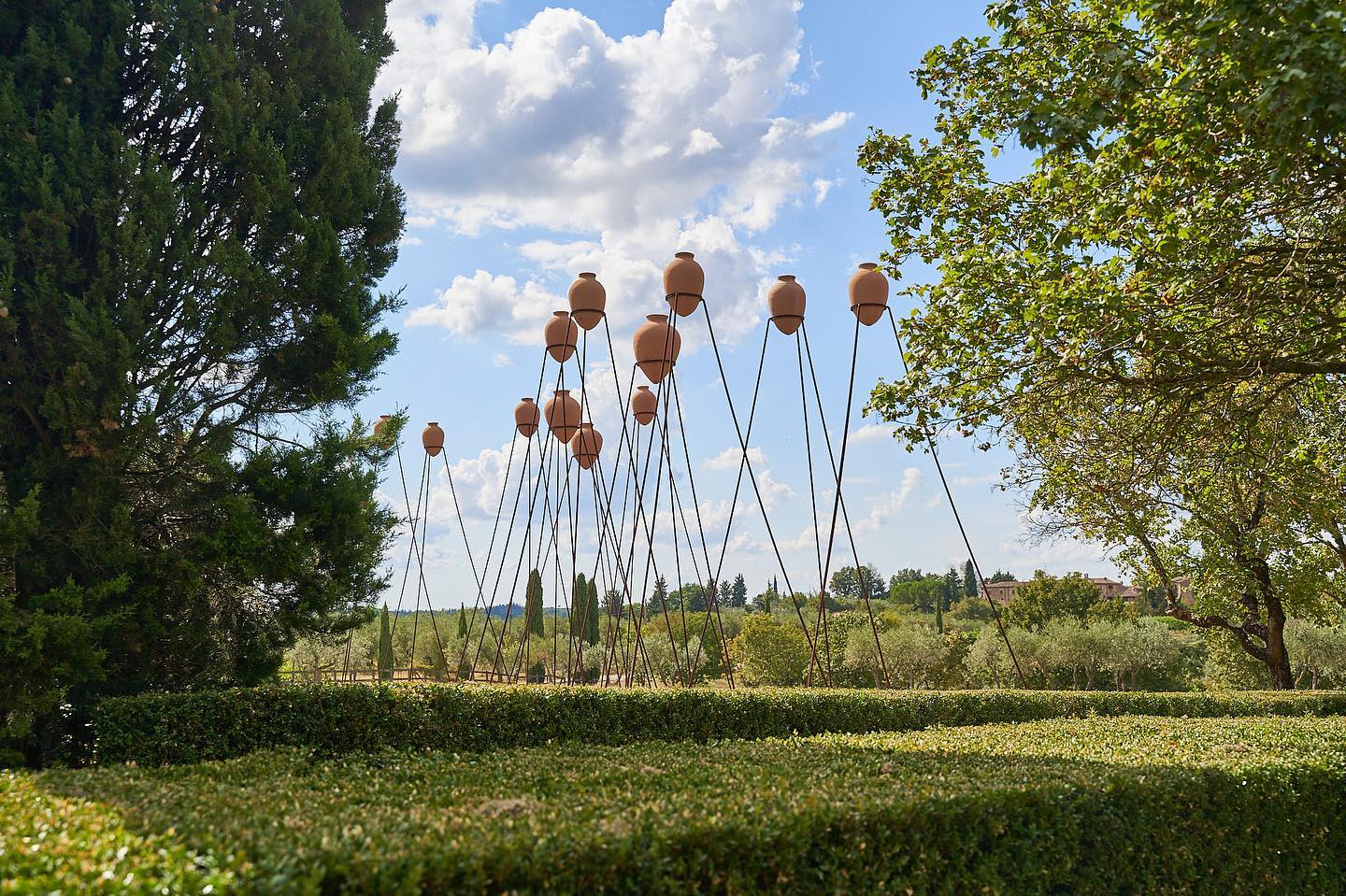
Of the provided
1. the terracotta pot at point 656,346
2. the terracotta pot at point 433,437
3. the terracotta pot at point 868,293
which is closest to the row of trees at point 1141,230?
the terracotta pot at point 868,293

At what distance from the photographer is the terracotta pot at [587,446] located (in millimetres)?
15805

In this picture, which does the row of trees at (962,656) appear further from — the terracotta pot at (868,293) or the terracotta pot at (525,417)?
the terracotta pot at (868,293)

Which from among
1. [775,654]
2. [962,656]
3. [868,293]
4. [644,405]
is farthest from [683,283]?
[962,656]

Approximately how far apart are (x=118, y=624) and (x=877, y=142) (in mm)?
8084

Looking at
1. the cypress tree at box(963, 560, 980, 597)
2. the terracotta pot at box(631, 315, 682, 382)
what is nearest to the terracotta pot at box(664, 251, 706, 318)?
the terracotta pot at box(631, 315, 682, 382)

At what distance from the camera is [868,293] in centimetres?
1202

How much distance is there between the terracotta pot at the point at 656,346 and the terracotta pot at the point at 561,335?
145cm

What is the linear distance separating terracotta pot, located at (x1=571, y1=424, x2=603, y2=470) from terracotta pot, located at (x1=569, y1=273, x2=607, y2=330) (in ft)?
12.3

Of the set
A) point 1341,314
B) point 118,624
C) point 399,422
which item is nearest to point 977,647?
point 1341,314

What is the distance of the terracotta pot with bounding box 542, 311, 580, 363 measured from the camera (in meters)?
13.5

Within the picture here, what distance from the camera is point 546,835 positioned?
338 centimetres

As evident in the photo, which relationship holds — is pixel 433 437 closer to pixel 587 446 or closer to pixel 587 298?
pixel 587 446

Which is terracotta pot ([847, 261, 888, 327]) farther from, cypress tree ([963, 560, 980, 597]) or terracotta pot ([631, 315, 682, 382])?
cypress tree ([963, 560, 980, 597])

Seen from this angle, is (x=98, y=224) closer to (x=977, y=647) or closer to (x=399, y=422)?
(x=399, y=422)
